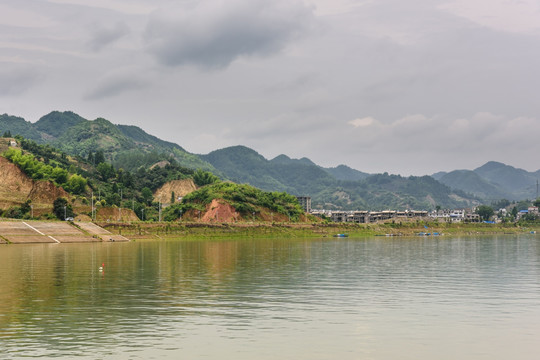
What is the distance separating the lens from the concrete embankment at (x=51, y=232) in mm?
145500

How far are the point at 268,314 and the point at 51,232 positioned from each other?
440 feet

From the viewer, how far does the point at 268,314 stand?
1545 inches

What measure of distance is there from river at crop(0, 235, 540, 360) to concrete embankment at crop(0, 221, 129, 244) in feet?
265

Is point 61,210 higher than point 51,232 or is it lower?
higher

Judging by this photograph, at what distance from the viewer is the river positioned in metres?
29.4

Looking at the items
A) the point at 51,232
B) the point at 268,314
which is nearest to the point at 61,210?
the point at 51,232

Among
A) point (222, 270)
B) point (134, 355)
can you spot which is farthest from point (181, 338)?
point (222, 270)

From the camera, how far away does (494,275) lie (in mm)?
68375

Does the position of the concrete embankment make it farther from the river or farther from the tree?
the river

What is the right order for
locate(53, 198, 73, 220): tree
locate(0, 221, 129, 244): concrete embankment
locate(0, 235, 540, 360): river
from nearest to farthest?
locate(0, 235, 540, 360): river, locate(0, 221, 129, 244): concrete embankment, locate(53, 198, 73, 220): tree

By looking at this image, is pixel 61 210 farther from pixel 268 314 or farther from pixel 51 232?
pixel 268 314

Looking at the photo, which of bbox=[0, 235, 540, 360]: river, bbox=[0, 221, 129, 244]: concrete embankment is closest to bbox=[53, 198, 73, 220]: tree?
bbox=[0, 221, 129, 244]: concrete embankment

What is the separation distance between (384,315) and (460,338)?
746 cm

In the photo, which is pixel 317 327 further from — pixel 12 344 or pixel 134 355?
pixel 12 344
